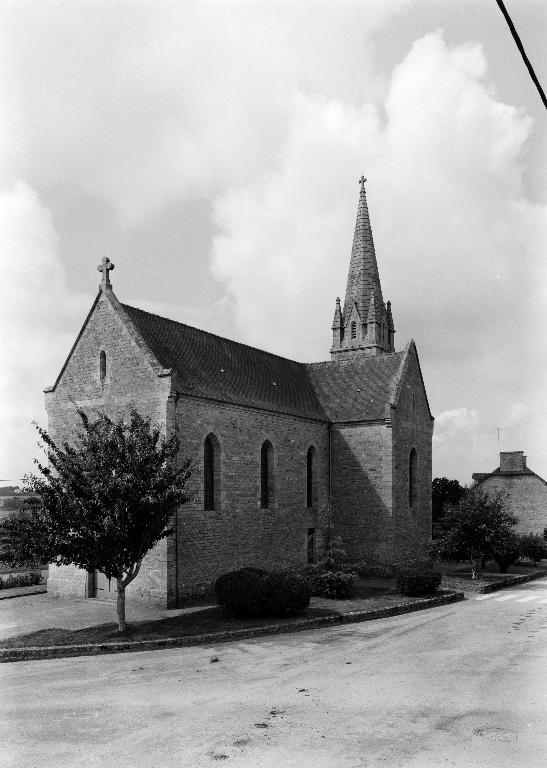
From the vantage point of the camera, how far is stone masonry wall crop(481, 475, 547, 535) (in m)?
48.6

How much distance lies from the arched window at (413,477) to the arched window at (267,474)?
9.13 metres

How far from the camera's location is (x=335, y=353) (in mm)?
48406

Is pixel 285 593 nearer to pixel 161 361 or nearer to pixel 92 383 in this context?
pixel 161 361

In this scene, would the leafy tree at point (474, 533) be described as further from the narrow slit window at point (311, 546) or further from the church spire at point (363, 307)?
the church spire at point (363, 307)

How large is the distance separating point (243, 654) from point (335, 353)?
33887 mm

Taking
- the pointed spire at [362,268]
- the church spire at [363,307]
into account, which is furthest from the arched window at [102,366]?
the pointed spire at [362,268]

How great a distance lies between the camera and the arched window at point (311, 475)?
31891 millimetres

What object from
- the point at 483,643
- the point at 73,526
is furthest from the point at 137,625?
the point at 483,643

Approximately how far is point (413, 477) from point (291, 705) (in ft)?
79.7

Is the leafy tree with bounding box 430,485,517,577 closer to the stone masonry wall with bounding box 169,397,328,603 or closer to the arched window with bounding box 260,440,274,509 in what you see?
the stone masonry wall with bounding box 169,397,328,603

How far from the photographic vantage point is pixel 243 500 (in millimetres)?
26531

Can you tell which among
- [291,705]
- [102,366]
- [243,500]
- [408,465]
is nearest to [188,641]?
[291,705]

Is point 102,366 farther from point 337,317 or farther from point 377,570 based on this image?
point 337,317

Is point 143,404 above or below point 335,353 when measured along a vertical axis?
below
